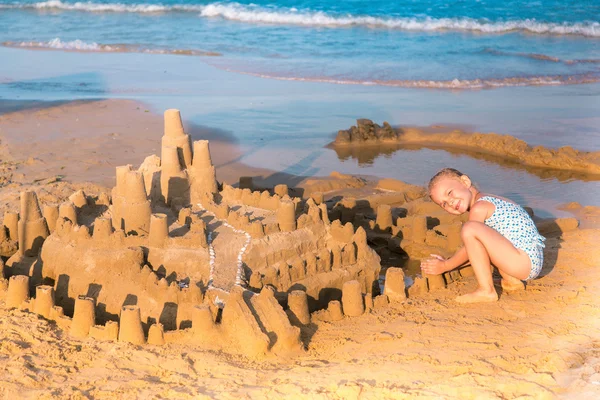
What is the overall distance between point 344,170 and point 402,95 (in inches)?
174

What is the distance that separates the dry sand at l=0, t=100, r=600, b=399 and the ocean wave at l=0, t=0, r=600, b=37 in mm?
18022

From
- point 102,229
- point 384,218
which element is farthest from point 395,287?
point 102,229

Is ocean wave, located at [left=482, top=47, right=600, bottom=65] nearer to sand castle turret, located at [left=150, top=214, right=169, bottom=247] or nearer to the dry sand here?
the dry sand

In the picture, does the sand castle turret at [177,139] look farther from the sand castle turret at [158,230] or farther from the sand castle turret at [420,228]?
the sand castle turret at [420,228]

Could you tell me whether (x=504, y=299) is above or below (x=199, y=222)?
below

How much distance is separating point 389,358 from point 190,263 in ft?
5.28

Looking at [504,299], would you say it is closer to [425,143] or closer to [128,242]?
[128,242]

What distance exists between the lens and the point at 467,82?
13.9 metres

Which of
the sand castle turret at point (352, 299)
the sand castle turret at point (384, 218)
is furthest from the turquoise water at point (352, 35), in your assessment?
the sand castle turret at point (352, 299)

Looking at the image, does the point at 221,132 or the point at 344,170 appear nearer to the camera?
the point at 344,170

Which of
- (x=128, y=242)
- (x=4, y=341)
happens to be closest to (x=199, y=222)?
(x=128, y=242)

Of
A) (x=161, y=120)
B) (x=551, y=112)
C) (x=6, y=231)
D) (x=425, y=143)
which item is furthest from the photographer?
(x=551, y=112)

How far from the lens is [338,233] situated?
5500 millimetres

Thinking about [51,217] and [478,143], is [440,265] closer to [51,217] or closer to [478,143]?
[51,217]
